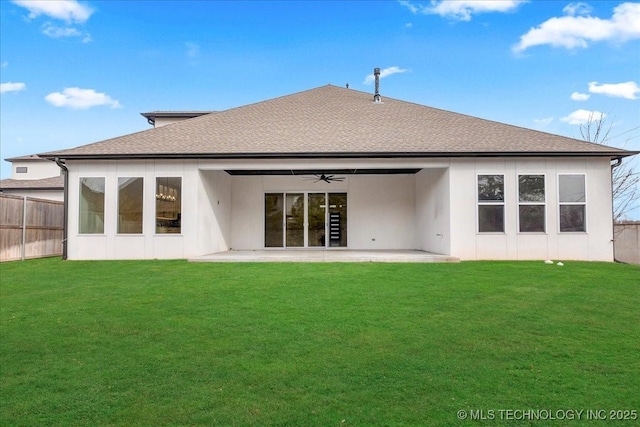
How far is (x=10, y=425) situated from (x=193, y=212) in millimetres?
9335

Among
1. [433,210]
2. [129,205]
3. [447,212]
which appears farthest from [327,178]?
[129,205]

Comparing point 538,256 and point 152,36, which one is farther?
point 152,36

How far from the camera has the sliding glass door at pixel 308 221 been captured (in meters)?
15.2

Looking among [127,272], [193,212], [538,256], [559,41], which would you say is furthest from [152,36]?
[559,41]

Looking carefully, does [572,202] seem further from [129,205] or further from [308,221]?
[129,205]

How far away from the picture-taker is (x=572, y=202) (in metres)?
11.4

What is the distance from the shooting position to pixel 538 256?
37.2 ft

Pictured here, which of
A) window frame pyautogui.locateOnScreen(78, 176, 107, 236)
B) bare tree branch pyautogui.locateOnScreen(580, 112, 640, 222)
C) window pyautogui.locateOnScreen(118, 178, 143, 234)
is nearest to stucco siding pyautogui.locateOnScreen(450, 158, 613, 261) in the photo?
bare tree branch pyautogui.locateOnScreen(580, 112, 640, 222)

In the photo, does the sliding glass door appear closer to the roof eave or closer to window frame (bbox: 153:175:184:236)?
the roof eave

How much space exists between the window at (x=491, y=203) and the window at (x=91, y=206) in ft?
36.1

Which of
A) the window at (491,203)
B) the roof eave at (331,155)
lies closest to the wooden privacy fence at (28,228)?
the roof eave at (331,155)

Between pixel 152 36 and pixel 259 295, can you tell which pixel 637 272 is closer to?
pixel 259 295

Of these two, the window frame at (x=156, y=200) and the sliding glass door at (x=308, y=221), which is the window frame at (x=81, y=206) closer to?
the window frame at (x=156, y=200)

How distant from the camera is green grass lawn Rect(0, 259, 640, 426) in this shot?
9.69ft
